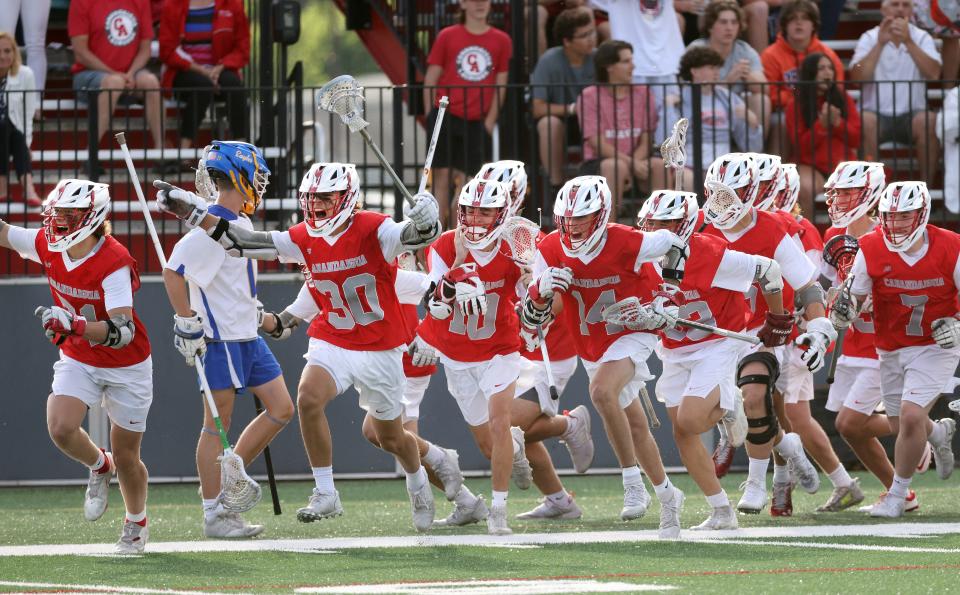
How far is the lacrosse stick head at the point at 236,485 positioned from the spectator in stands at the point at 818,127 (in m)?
6.01

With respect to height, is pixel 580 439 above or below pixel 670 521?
above

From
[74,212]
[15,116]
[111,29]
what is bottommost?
[74,212]

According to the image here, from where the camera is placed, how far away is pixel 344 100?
30.7 ft

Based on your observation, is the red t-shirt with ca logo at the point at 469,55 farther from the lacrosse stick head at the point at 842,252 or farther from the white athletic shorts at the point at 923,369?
the white athletic shorts at the point at 923,369

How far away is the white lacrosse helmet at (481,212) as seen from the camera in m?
9.69

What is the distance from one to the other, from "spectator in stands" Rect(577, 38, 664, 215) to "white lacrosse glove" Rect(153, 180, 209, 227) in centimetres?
527

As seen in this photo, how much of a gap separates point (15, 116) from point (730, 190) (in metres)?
5.80

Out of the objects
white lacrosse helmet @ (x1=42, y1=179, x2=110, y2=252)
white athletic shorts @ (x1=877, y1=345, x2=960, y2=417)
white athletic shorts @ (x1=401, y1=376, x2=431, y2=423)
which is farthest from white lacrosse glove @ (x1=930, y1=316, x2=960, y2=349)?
white lacrosse helmet @ (x1=42, y1=179, x2=110, y2=252)

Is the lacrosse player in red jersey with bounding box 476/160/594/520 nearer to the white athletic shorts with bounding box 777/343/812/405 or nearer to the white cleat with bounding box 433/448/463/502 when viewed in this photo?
the white cleat with bounding box 433/448/463/502

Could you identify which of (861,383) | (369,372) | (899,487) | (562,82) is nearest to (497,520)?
(369,372)

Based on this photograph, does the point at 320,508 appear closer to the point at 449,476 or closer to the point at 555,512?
the point at 449,476

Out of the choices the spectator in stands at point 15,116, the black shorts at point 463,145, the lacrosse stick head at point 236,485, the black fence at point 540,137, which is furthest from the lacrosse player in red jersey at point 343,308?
the spectator in stands at point 15,116

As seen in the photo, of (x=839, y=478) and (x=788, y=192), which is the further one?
(x=788, y=192)

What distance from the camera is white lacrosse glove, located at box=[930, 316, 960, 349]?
10039 millimetres
